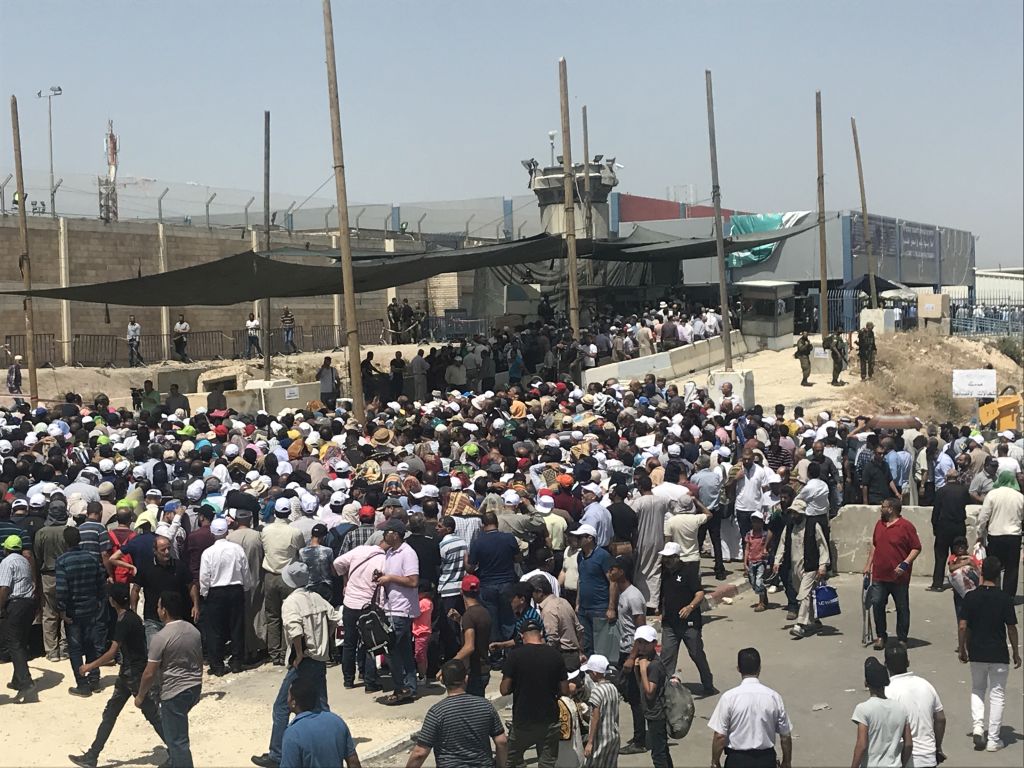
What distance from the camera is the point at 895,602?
1033 cm

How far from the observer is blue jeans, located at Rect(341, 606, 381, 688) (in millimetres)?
9625

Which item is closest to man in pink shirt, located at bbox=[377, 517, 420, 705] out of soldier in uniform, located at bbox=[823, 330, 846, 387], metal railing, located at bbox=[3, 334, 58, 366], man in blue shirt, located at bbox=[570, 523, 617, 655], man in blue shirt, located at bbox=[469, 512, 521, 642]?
man in blue shirt, located at bbox=[469, 512, 521, 642]

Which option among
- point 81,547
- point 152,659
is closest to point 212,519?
point 81,547

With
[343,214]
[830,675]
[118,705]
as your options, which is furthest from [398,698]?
[343,214]

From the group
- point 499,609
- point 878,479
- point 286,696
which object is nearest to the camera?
point 286,696

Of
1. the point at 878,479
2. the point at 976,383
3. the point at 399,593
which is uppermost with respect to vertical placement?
the point at 976,383

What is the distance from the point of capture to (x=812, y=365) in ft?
96.0

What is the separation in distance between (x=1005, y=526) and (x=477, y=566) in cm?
511

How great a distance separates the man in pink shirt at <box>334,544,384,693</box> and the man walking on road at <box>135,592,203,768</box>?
185 cm

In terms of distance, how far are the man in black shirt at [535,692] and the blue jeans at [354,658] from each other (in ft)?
8.67

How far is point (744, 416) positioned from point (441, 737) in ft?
37.3

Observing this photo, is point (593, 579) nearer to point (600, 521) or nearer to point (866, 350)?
point (600, 521)

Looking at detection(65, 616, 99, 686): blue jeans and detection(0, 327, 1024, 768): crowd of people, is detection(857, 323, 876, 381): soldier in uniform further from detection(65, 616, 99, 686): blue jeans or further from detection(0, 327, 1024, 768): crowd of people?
detection(65, 616, 99, 686): blue jeans

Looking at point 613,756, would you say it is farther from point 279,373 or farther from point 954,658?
point 279,373
